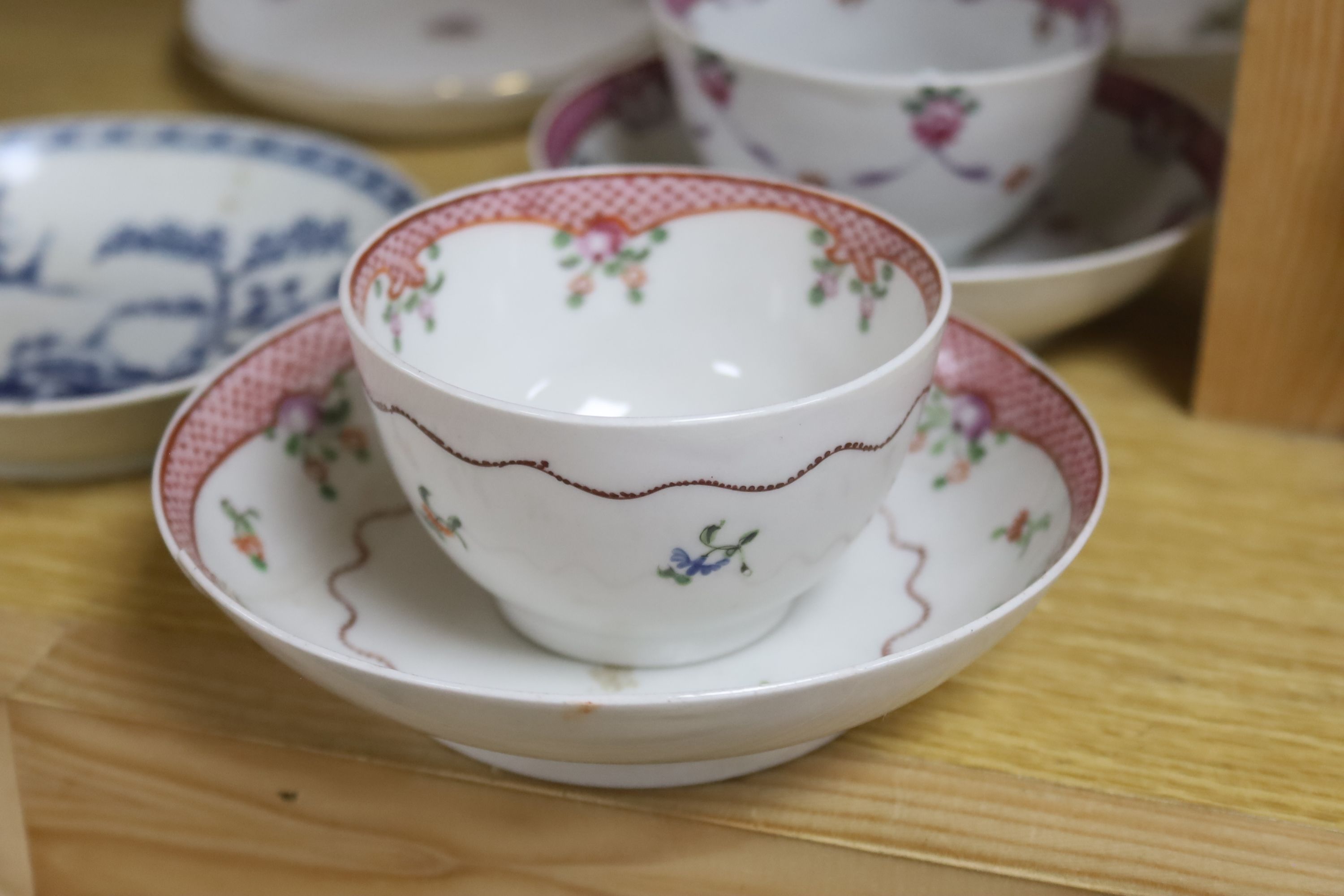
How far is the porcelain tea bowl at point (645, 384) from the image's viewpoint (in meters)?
0.32

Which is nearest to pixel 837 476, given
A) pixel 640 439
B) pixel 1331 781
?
pixel 640 439

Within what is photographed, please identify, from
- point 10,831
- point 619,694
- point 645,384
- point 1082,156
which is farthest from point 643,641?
point 1082,156

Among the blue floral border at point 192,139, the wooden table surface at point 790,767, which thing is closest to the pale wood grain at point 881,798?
the wooden table surface at point 790,767

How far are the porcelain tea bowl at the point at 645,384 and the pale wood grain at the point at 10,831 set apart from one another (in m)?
0.17

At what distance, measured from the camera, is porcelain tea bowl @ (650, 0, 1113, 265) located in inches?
20.2

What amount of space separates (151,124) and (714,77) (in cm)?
34

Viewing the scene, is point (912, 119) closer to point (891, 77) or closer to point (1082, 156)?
point (891, 77)

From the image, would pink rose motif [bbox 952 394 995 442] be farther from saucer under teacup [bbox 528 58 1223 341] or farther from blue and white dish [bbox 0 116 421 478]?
blue and white dish [bbox 0 116 421 478]

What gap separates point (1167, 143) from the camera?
614mm

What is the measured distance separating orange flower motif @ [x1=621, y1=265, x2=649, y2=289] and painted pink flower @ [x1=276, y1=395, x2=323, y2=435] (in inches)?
4.7

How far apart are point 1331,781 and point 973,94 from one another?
0.94 ft

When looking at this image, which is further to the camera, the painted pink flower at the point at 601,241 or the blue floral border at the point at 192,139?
the blue floral border at the point at 192,139

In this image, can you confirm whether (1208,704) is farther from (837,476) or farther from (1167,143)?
(1167,143)

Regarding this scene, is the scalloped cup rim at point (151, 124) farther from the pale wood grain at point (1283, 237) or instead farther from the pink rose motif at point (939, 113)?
the pale wood grain at point (1283, 237)
